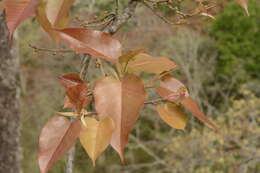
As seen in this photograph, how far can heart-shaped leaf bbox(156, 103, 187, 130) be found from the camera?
603mm

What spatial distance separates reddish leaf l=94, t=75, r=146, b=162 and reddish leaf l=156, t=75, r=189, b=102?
86 mm

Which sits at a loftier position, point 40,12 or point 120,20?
point 40,12

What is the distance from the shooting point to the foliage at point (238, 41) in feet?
24.9

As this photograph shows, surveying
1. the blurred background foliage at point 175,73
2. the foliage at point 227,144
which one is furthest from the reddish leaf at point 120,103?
the blurred background foliage at point 175,73

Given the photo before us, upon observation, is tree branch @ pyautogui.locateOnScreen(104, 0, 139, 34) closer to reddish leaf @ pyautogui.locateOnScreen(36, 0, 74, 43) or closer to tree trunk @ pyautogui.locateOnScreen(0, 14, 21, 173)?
reddish leaf @ pyautogui.locateOnScreen(36, 0, 74, 43)

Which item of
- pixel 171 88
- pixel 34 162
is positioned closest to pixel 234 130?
pixel 34 162

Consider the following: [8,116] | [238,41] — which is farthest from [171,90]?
[238,41]

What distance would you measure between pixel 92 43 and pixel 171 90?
158 mm

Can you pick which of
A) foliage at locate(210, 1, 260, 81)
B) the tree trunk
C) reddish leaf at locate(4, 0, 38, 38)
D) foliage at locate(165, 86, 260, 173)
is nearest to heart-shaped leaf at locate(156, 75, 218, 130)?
reddish leaf at locate(4, 0, 38, 38)

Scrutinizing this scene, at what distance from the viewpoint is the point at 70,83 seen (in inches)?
21.7

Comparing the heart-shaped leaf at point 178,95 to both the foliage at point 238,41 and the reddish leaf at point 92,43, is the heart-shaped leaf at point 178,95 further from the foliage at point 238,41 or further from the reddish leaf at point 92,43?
the foliage at point 238,41

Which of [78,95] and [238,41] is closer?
[78,95]

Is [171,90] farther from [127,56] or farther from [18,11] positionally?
[18,11]

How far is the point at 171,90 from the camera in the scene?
60 centimetres
